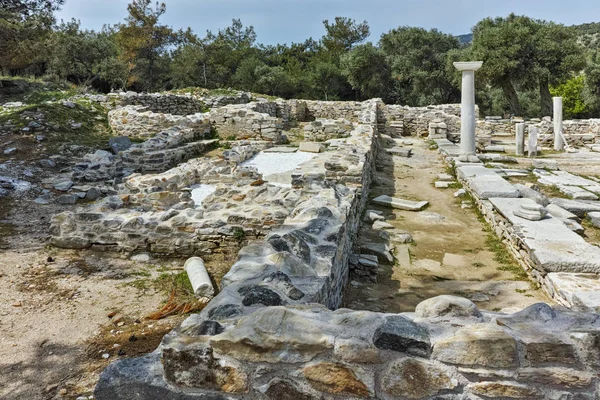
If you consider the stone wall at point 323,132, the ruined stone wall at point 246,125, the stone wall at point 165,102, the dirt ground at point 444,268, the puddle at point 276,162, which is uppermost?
the stone wall at point 165,102

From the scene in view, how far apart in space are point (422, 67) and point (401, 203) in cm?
2813

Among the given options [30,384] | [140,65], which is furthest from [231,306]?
[140,65]

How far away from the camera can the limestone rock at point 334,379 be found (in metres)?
2.10

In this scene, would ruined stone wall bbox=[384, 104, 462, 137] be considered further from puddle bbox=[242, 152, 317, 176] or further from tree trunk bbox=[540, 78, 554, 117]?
tree trunk bbox=[540, 78, 554, 117]

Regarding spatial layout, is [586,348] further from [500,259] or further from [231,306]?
[500,259]

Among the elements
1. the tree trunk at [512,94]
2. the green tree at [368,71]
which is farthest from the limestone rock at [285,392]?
the green tree at [368,71]

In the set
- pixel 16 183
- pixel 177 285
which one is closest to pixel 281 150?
pixel 16 183

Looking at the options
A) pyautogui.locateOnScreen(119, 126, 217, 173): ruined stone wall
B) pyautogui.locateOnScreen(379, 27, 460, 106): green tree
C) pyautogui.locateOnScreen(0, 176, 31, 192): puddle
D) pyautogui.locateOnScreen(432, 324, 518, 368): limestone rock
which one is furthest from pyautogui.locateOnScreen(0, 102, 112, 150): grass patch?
pyautogui.locateOnScreen(379, 27, 460, 106): green tree

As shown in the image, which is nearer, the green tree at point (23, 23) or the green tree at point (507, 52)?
the green tree at point (23, 23)

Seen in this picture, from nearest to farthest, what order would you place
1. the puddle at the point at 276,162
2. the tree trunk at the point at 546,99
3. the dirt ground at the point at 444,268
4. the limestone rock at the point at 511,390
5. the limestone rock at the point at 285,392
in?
the limestone rock at the point at 511,390 → the limestone rock at the point at 285,392 → the dirt ground at the point at 444,268 → the puddle at the point at 276,162 → the tree trunk at the point at 546,99

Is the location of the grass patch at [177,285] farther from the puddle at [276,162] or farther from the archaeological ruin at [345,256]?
the puddle at [276,162]

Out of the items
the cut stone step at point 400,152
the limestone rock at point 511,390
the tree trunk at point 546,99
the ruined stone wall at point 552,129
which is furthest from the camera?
the tree trunk at point 546,99

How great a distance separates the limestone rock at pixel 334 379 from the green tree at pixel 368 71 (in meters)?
34.0

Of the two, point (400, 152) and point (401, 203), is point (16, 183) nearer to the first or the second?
point (401, 203)
